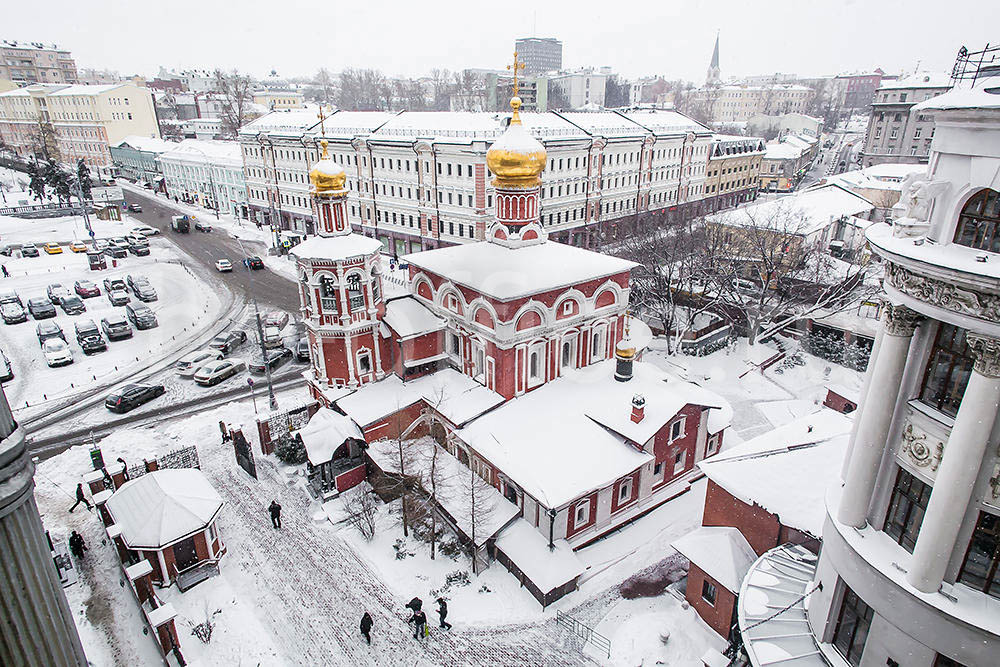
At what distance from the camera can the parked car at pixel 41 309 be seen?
35.4m

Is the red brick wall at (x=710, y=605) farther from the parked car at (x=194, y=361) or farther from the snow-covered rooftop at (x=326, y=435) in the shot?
the parked car at (x=194, y=361)

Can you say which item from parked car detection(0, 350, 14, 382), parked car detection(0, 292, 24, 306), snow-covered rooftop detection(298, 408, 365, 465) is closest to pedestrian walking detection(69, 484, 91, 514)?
snow-covered rooftop detection(298, 408, 365, 465)

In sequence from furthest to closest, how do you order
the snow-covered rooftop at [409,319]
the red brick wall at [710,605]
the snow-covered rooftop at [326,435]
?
the snow-covered rooftop at [409,319] < the snow-covered rooftop at [326,435] < the red brick wall at [710,605]

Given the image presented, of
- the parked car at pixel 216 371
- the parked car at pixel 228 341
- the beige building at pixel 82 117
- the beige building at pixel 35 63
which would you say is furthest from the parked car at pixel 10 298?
the beige building at pixel 35 63

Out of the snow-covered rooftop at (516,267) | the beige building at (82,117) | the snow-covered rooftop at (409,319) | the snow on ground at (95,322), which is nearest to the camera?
the snow-covered rooftop at (516,267)

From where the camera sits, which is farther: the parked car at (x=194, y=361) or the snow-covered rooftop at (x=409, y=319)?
the parked car at (x=194, y=361)

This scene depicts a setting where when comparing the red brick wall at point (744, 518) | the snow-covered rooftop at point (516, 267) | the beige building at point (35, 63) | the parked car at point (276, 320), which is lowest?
the parked car at point (276, 320)

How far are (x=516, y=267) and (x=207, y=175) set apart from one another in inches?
2380

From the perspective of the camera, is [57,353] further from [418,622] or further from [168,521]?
[418,622]

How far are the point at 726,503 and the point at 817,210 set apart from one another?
117ft

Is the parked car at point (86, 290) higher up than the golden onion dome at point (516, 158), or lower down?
lower down

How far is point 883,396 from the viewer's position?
9.45 metres

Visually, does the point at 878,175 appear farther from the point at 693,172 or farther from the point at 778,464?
the point at 778,464

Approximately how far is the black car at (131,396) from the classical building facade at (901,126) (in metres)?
69.9
